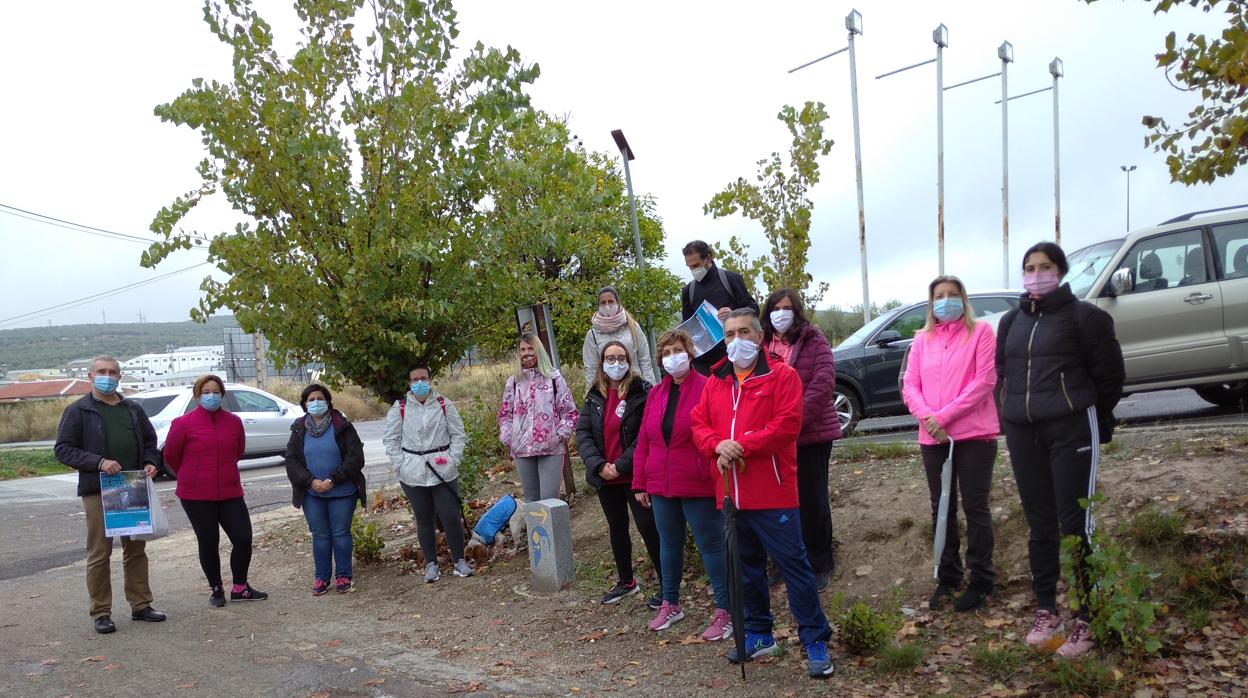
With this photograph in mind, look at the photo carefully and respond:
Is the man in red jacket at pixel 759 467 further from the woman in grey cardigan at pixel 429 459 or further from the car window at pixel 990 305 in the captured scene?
the car window at pixel 990 305

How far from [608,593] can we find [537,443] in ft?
4.43

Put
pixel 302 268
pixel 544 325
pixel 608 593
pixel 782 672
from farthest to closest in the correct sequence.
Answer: pixel 544 325 → pixel 302 268 → pixel 608 593 → pixel 782 672

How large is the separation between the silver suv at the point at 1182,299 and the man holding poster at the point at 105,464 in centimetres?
880

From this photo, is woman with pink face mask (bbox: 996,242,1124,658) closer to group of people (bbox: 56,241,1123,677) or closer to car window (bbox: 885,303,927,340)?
group of people (bbox: 56,241,1123,677)

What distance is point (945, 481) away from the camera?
18.0 ft

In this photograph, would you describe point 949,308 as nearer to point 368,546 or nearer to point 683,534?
point 683,534

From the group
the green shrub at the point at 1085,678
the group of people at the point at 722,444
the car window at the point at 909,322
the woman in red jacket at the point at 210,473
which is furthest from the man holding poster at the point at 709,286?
the car window at the point at 909,322

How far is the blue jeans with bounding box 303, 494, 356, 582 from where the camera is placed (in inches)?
317

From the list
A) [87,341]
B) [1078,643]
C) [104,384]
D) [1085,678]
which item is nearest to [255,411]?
[104,384]

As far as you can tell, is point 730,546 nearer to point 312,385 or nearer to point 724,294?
point 724,294

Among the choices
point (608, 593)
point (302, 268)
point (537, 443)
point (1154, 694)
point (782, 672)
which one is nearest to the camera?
point (1154, 694)

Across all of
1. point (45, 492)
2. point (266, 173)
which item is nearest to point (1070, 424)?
point (266, 173)

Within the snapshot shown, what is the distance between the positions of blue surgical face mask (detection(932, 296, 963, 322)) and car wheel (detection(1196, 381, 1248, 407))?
6.64m

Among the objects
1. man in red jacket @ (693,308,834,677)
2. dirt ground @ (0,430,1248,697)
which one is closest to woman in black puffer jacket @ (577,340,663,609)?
dirt ground @ (0,430,1248,697)
